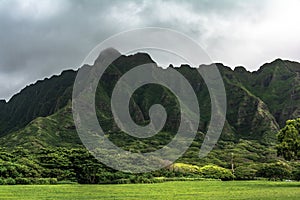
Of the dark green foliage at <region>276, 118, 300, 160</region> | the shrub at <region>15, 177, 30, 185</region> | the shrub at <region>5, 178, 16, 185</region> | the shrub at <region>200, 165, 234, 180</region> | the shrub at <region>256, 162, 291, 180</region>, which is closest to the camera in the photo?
the dark green foliage at <region>276, 118, 300, 160</region>

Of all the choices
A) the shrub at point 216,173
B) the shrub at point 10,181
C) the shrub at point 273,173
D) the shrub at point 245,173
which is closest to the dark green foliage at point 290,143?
Answer: the shrub at point 216,173

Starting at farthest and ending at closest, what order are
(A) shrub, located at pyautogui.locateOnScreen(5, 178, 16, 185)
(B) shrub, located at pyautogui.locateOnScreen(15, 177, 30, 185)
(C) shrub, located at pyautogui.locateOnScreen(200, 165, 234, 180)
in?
(C) shrub, located at pyautogui.locateOnScreen(200, 165, 234, 180)
(B) shrub, located at pyautogui.locateOnScreen(15, 177, 30, 185)
(A) shrub, located at pyautogui.locateOnScreen(5, 178, 16, 185)

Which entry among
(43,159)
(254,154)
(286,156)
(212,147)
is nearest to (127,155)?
(43,159)

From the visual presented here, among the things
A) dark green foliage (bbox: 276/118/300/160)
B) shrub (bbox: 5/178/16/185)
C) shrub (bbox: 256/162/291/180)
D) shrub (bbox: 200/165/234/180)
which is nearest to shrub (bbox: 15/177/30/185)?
shrub (bbox: 5/178/16/185)

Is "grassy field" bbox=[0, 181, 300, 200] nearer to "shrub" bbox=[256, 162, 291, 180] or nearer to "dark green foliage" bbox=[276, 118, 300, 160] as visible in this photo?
"dark green foliage" bbox=[276, 118, 300, 160]

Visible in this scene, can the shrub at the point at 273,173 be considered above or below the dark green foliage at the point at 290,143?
below

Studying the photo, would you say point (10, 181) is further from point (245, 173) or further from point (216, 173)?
point (245, 173)

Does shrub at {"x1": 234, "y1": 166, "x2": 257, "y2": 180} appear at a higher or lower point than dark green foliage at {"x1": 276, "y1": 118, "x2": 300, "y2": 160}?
lower

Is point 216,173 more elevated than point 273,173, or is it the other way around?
point 216,173

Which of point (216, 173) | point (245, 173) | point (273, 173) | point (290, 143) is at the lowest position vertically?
point (273, 173)

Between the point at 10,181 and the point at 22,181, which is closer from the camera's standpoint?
the point at 10,181

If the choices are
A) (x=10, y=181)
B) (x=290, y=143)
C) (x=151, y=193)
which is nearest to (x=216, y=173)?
(x=290, y=143)

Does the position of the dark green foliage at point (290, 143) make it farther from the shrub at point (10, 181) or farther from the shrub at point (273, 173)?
the shrub at point (273, 173)

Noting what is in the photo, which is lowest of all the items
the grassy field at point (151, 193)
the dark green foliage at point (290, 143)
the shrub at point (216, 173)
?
the grassy field at point (151, 193)
